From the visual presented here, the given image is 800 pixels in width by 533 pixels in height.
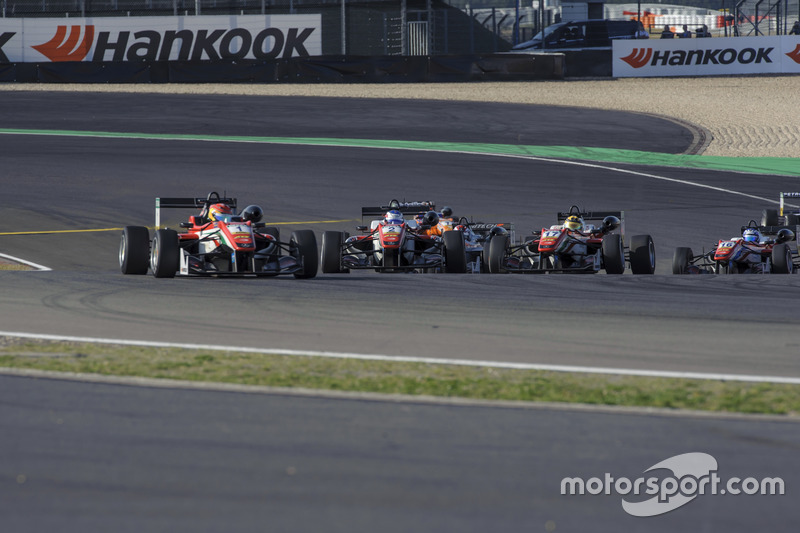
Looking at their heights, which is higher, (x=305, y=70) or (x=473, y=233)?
(x=305, y=70)

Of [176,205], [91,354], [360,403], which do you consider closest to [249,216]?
[176,205]

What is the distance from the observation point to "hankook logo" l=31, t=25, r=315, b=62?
37719 millimetres

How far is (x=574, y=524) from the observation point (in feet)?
14.8

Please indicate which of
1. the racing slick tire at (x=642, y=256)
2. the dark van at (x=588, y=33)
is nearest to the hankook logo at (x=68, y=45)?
the dark van at (x=588, y=33)

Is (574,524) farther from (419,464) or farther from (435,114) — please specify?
(435,114)

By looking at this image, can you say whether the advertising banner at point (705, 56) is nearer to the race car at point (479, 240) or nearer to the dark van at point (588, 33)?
the dark van at point (588, 33)

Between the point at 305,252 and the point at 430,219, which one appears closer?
the point at 305,252

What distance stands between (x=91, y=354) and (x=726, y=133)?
27324 mm

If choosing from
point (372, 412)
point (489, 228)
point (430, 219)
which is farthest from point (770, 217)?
point (372, 412)

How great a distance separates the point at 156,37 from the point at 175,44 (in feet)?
2.40

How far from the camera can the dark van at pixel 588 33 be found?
136ft

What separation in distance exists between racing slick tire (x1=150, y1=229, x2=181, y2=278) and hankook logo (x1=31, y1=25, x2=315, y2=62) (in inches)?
1039

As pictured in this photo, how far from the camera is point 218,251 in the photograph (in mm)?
13055

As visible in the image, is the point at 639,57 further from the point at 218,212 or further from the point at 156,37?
the point at 218,212
